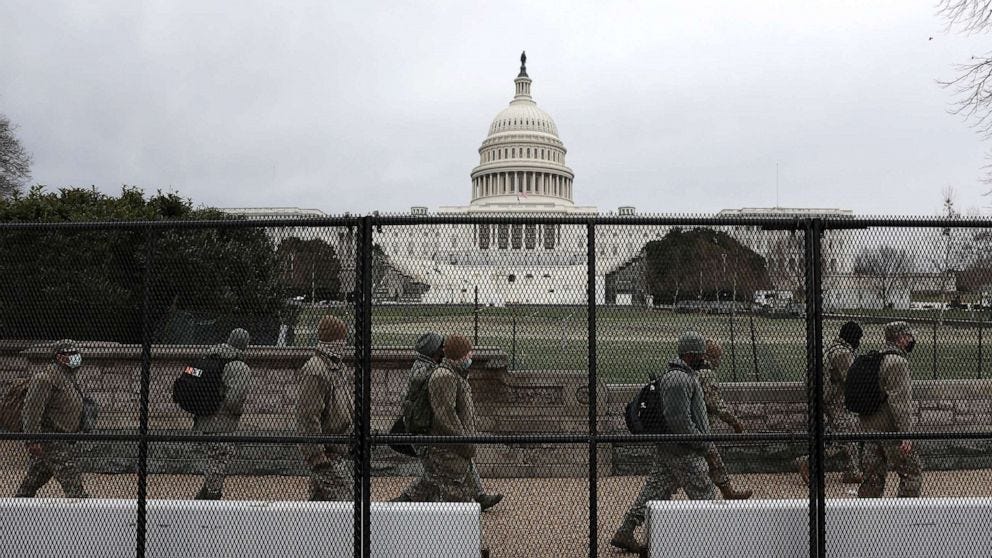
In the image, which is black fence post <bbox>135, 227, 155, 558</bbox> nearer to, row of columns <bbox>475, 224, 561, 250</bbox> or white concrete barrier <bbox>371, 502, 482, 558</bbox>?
white concrete barrier <bbox>371, 502, 482, 558</bbox>

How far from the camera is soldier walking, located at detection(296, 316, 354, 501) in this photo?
5.48 meters

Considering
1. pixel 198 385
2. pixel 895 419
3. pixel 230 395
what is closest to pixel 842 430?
pixel 895 419

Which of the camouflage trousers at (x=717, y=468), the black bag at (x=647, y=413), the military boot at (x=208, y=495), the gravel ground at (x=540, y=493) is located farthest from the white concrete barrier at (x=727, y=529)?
the military boot at (x=208, y=495)

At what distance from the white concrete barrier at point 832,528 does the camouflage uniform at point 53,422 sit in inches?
177

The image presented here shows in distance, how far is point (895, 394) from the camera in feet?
20.3

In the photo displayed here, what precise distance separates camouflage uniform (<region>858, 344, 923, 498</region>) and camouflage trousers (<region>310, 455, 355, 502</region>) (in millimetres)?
4167

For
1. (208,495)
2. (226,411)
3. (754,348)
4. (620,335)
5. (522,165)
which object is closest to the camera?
(620,335)

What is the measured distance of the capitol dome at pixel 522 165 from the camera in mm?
104312

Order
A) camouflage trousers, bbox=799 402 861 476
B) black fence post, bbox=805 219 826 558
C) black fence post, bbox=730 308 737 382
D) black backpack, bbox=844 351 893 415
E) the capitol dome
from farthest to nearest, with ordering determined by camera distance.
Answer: the capitol dome < camouflage trousers, bbox=799 402 861 476 < black backpack, bbox=844 351 893 415 < black fence post, bbox=730 308 737 382 < black fence post, bbox=805 219 826 558

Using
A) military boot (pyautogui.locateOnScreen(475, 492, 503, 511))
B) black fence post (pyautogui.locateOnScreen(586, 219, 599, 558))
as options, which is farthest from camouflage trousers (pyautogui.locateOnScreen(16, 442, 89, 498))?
black fence post (pyautogui.locateOnScreen(586, 219, 599, 558))

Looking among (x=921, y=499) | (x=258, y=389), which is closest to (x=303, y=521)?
(x=258, y=389)

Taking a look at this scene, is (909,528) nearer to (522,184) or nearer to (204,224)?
(204,224)

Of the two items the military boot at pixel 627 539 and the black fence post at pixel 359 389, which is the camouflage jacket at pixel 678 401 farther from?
the black fence post at pixel 359 389

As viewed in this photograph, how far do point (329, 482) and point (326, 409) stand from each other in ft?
1.78
